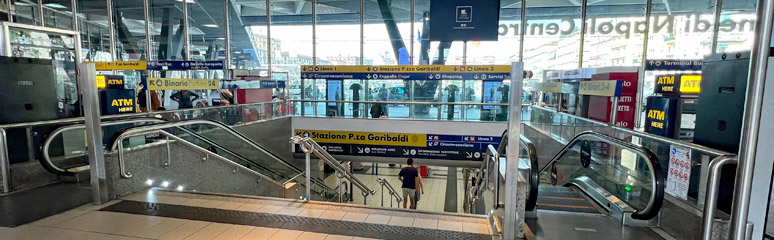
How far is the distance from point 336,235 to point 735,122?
2.81 m

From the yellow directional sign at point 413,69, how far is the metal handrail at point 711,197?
7.87 metres

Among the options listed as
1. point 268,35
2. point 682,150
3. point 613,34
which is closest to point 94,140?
point 682,150

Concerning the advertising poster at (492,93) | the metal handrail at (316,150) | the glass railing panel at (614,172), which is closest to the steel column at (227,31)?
the advertising poster at (492,93)

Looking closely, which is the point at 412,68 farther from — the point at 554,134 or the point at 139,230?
the point at 139,230

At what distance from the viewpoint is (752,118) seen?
138 centimetres

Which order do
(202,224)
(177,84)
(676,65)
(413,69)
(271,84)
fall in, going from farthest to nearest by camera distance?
(271,84)
(413,69)
(676,65)
(177,84)
(202,224)

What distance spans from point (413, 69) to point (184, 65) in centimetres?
624

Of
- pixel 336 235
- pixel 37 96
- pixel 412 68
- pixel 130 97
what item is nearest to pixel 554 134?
pixel 412 68

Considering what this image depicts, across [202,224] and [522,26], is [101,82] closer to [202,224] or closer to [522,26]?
[202,224]

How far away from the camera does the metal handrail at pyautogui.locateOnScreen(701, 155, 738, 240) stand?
1624mm

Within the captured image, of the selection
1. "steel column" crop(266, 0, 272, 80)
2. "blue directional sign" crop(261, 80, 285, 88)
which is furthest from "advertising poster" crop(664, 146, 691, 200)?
"steel column" crop(266, 0, 272, 80)

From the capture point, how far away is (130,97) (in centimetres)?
568

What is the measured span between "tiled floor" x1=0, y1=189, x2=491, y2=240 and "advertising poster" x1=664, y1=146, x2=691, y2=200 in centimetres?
155

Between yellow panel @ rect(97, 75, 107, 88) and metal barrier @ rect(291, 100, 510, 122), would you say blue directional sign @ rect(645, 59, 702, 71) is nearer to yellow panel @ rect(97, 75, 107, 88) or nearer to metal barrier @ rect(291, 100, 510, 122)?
metal barrier @ rect(291, 100, 510, 122)
